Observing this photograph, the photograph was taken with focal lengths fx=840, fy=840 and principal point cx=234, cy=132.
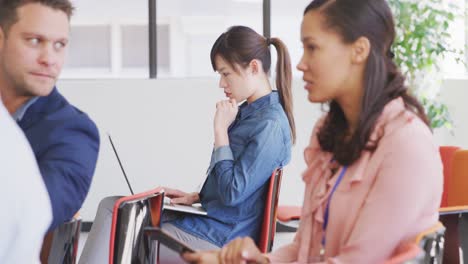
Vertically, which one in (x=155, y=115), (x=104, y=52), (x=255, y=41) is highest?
(x=255, y=41)

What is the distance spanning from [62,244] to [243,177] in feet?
3.55

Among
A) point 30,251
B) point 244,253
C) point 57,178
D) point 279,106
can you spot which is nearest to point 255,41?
point 279,106

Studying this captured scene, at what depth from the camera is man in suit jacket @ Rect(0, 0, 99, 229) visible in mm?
1380

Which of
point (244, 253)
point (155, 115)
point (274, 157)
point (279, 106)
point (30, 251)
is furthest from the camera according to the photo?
point (155, 115)

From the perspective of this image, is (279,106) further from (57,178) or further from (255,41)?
(57,178)

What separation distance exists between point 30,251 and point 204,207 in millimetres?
1827

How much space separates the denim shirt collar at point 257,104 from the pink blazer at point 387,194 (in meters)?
1.31

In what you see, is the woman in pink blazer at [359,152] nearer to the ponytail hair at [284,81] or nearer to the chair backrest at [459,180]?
the ponytail hair at [284,81]

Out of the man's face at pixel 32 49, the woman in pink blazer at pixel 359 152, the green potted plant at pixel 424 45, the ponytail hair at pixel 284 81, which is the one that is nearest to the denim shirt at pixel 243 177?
the ponytail hair at pixel 284 81

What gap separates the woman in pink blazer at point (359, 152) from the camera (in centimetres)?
144

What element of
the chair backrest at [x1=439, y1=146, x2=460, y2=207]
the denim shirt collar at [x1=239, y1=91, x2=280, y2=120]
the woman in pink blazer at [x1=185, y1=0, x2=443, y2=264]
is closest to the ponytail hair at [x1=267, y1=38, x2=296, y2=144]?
the denim shirt collar at [x1=239, y1=91, x2=280, y2=120]

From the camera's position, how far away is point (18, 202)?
0.96 m

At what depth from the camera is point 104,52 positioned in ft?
19.3

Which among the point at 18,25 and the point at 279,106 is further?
the point at 279,106
